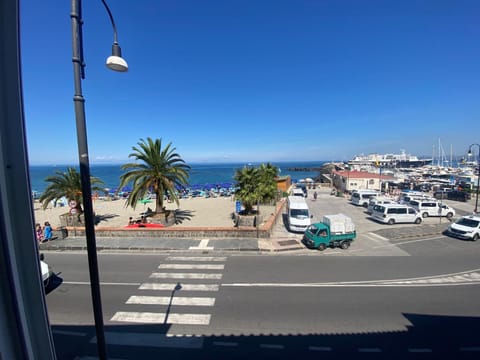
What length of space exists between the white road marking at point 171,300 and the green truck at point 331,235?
775 cm

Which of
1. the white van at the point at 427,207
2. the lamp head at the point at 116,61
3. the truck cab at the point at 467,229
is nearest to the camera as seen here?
the lamp head at the point at 116,61

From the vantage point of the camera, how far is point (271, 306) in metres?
8.02

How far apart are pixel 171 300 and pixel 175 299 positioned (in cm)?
14

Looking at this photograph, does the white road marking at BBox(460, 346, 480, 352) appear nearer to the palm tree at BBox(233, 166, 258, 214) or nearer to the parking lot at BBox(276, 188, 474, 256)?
the parking lot at BBox(276, 188, 474, 256)

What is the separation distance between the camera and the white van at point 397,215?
1980 centimetres

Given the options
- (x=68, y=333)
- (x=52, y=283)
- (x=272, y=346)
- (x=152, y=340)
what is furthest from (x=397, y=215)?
(x=52, y=283)

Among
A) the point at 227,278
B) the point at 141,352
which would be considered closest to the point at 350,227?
the point at 227,278

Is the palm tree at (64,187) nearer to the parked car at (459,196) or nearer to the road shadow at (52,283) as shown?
the road shadow at (52,283)

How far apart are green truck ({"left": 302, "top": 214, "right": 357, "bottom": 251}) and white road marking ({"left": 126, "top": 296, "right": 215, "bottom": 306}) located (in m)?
7.75

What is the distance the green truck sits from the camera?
13.6 m

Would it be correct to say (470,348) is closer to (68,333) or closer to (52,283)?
(68,333)

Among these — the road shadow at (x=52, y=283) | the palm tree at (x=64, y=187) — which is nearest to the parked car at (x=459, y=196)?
the road shadow at (x=52, y=283)

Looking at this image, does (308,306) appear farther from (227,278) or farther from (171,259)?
(171,259)

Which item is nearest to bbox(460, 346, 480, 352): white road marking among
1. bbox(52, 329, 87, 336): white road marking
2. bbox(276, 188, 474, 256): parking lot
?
bbox(276, 188, 474, 256): parking lot
